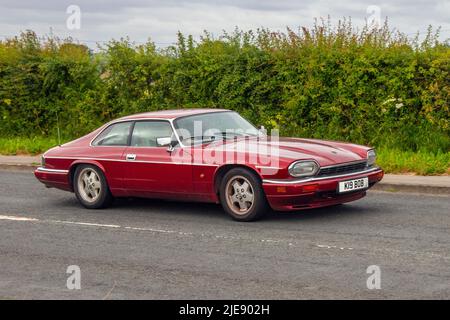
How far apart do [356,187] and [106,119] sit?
40.0 ft

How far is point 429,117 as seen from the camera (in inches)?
665

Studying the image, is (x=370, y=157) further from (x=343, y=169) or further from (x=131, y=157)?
(x=131, y=157)

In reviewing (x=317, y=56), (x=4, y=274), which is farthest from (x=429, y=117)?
(x=4, y=274)

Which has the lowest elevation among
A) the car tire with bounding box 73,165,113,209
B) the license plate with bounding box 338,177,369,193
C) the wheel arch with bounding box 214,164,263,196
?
the car tire with bounding box 73,165,113,209

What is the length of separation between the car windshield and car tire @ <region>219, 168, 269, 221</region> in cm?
89

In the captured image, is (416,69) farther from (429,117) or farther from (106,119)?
(106,119)

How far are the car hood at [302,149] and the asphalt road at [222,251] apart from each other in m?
0.76

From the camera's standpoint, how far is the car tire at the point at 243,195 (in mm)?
10648

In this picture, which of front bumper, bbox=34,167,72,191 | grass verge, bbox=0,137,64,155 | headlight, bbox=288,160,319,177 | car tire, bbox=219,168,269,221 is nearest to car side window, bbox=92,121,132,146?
front bumper, bbox=34,167,72,191

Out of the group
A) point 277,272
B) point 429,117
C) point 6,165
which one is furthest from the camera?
point 6,165

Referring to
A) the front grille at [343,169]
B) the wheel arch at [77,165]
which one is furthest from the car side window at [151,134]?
the front grille at [343,169]

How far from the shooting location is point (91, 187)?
12547 millimetres

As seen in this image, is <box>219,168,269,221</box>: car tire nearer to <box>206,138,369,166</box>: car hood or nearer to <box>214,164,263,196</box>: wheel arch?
<box>214,164,263,196</box>: wheel arch

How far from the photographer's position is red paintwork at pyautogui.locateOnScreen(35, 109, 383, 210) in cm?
1054
